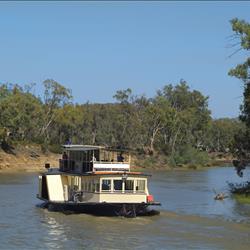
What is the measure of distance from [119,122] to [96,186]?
304 ft

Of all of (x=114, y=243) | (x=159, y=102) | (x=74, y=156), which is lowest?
(x=114, y=243)

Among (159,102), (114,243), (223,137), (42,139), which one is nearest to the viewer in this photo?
(114,243)

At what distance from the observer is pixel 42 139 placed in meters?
A: 112

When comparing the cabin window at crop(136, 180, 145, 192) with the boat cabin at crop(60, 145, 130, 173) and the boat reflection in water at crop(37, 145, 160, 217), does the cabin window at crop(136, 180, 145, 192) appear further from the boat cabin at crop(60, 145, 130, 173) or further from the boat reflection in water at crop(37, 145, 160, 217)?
the boat cabin at crop(60, 145, 130, 173)

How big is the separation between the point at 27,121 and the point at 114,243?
7853 cm

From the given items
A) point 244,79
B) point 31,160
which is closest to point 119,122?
point 31,160

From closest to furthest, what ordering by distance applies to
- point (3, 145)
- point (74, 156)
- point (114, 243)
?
1. point (114, 243)
2. point (74, 156)
3. point (3, 145)

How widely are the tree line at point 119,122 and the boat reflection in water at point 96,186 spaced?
5590 cm

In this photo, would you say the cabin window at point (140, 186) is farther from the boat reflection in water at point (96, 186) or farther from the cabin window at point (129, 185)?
the cabin window at point (129, 185)

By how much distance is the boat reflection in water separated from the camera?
37.4 metres

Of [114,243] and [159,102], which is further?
[159,102]

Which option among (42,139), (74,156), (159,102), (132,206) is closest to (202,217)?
(132,206)

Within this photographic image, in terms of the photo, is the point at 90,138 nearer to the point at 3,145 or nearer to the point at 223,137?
the point at 3,145

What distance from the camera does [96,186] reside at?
38125mm
